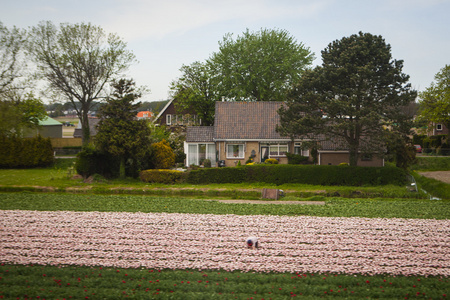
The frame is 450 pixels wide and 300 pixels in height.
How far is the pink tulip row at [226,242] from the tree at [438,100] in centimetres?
3640

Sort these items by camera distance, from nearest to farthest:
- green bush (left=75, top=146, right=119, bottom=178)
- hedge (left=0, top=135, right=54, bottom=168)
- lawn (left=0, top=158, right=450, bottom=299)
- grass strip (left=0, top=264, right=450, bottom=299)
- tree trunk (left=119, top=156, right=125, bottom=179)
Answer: grass strip (left=0, top=264, right=450, bottom=299)
lawn (left=0, top=158, right=450, bottom=299)
green bush (left=75, top=146, right=119, bottom=178)
tree trunk (left=119, top=156, right=125, bottom=179)
hedge (left=0, top=135, right=54, bottom=168)

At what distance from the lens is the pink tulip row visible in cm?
1273

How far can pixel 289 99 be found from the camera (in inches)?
1282

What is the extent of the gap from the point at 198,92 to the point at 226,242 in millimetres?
38682

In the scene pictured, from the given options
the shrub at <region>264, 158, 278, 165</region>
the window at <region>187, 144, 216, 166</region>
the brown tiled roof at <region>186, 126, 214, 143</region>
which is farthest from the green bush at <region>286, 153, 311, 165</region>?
the brown tiled roof at <region>186, 126, 214, 143</region>

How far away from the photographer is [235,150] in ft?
129

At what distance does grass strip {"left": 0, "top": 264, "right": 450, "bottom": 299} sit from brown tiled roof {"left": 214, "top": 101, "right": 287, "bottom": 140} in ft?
90.5

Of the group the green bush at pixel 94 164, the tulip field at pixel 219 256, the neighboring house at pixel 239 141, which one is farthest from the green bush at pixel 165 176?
the tulip field at pixel 219 256

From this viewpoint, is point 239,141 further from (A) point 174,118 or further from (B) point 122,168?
(A) point 174,118

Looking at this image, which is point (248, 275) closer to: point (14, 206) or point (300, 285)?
point (300, 285)

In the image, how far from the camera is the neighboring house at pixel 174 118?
175ft

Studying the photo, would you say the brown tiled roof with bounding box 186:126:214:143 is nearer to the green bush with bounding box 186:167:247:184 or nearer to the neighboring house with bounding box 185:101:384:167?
the neighboring house with bounding box 185:101:384:167

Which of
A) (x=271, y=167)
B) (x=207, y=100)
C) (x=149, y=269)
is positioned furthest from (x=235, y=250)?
(x=207, y=100)

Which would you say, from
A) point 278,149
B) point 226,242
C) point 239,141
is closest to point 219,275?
point 226,242
